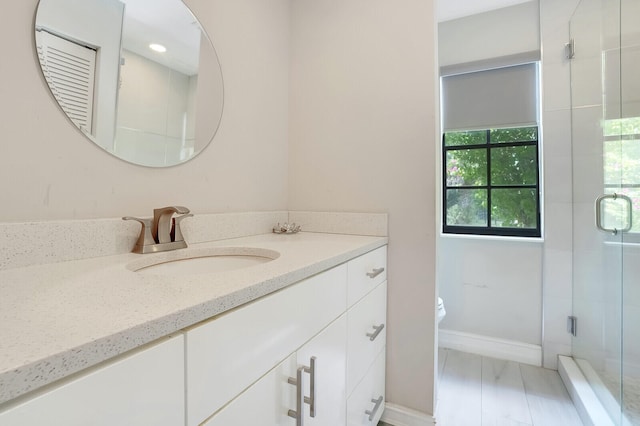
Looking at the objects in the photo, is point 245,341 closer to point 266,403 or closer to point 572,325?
point 266,403

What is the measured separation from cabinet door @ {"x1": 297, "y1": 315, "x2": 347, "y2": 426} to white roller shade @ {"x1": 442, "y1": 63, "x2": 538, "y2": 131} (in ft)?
6.40

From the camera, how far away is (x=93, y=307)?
430 mm

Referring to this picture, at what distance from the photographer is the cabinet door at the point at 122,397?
0.95ft

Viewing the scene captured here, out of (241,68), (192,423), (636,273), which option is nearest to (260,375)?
(192,423)

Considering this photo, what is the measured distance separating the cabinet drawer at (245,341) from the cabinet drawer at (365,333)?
0.88ft

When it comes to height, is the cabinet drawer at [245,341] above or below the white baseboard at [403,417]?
above

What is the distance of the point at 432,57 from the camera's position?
1310 mm

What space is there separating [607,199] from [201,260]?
2.05 metres

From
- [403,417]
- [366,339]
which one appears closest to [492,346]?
[403,417]

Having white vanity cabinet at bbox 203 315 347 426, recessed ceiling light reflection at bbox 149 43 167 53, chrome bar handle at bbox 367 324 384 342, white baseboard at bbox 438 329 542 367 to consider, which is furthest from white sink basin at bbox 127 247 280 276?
white baseboard at bbox 438 329 542 367

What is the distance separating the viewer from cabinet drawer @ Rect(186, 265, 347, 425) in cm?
45

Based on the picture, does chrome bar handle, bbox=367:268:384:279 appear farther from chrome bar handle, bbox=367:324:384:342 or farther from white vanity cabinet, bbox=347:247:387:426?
chrome bar handle, bbox=367:324:384:342

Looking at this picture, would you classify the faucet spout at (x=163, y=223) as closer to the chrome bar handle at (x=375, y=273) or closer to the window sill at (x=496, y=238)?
the chrome bar handle at (x=375, y=273)

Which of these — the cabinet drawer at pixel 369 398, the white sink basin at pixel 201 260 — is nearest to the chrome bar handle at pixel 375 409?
the cabinet drawer at pixel 369 398
